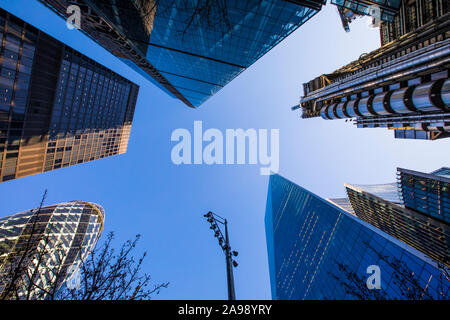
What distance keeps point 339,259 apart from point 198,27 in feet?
170

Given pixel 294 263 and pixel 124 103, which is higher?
pixel 124 103

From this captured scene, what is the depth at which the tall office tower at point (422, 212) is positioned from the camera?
123ft

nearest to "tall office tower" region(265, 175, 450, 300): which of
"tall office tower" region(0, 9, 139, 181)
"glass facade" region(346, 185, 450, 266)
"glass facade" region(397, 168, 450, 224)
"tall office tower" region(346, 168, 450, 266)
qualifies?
"glass facade" region(346, 185, 450, 266)

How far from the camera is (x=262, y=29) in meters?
17.1

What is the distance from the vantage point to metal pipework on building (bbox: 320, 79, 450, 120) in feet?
54.5

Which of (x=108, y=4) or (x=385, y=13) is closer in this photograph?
(x=108, y=4)

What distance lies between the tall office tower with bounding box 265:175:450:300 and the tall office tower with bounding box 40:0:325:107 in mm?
20201

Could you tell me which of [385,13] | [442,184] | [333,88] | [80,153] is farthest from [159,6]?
[442,184]

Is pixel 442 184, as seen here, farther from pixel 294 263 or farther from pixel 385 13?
pixel 294 263

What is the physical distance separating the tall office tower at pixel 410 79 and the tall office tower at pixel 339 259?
17.7 metres

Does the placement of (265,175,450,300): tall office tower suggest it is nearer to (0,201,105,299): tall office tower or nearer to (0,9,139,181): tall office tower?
(0,9,139,181): tall office tower

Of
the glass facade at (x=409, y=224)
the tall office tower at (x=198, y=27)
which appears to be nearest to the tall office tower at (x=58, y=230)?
the tall office tower at (x=198, y=27)

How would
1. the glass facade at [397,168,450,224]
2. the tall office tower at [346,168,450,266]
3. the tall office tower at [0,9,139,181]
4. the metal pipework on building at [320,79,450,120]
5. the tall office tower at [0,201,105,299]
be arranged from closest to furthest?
the metal pipework on building at [320,79,450,120]
the tall office tower at [0,9,139,181]
the tall office tower at [0,201,105,299]
the glass facade at [397,168,450,224]
the tall office tower at [346,168,450,266]
